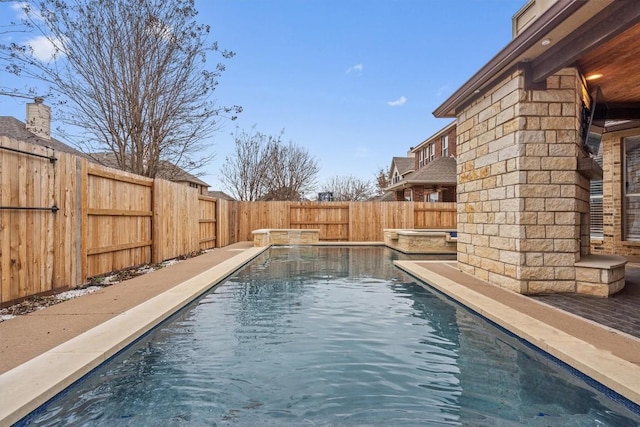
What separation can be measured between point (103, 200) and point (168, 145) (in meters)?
5.36

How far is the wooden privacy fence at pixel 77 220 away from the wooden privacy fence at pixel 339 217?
3470 millimetres

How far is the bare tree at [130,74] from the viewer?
29.8 feet

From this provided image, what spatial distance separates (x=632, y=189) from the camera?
8.49m

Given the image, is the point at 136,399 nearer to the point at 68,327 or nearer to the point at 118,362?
the point at 118,362

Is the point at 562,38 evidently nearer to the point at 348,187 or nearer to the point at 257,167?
the point at 257,167

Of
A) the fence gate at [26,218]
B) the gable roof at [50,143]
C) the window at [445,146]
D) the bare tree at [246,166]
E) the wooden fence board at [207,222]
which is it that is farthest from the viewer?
the bare tree at [246,166]

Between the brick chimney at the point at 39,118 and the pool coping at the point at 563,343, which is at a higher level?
the brick chimney at the point at 39,118

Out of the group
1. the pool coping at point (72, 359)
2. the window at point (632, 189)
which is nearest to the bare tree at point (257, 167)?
the window at point (632, 189)

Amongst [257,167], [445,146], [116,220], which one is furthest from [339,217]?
[116,220]

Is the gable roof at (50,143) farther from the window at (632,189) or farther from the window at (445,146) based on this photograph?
the window at (445,146)

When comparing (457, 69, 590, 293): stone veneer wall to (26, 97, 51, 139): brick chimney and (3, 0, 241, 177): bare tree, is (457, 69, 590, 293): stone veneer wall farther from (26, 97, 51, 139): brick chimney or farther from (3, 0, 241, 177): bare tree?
(26, 97, 51, 139): brick chimney

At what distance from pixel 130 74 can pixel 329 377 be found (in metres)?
9.96

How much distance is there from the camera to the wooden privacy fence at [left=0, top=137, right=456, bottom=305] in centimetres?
419

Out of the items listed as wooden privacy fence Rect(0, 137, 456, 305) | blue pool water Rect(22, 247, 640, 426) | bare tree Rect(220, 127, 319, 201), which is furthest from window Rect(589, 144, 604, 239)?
bare tree Rect(220, 127, 319, 201)
